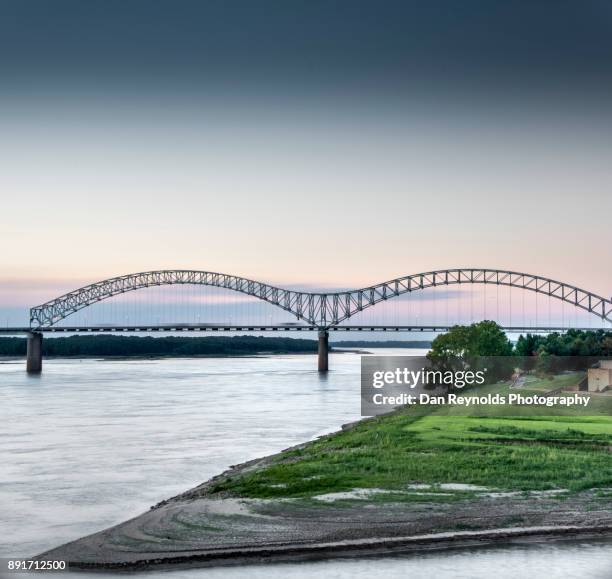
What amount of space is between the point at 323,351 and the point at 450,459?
425 ft

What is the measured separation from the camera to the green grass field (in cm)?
2552

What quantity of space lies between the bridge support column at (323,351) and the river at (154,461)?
206ft

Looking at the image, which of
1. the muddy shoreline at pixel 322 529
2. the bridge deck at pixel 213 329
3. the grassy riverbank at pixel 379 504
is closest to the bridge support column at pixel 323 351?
the bridge deck at pixel 213 329

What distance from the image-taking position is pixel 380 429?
41.9 metres

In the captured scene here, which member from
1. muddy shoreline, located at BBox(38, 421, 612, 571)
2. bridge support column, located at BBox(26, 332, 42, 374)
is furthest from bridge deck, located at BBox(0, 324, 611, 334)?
muddy shoreline, located at BBox(38, 421, 612, 571)

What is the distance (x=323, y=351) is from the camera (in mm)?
158750

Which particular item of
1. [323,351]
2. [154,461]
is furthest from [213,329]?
[154,461]

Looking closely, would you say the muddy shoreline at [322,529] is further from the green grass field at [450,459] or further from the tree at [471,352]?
the tree at [471,352]

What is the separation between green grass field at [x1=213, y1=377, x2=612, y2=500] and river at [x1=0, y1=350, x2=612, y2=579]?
11.7 ft

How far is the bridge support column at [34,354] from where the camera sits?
15045cm

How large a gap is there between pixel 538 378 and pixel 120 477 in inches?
1968

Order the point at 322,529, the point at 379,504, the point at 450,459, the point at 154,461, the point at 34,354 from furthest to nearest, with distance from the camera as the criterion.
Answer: the point at 34,354, the point at 154,461, the point at 450,459, the point at 379,504, the point at 322,529

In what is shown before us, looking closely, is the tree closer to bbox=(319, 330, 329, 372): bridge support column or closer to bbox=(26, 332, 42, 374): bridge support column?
bbox=(319, 330, 329, 372): bridge support column

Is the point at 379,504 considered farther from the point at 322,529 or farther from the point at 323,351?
the point at 323,351
